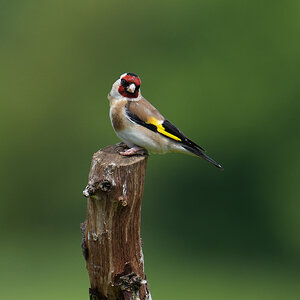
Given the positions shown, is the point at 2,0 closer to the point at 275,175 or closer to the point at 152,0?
the point at 152,0

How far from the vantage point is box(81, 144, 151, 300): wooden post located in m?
4.67

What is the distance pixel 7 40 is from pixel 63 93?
132cm

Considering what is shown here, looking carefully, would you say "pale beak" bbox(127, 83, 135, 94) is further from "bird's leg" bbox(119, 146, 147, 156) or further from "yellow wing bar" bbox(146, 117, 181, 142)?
"bird's leg" bbox(119, 146, 147, 156)

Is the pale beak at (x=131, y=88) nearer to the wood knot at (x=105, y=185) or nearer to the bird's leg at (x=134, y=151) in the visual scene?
the bird's leg at (x=134, y=151)

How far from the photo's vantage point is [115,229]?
4.76 m

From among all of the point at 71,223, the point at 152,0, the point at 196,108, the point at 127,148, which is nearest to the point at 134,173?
the point at 127,148

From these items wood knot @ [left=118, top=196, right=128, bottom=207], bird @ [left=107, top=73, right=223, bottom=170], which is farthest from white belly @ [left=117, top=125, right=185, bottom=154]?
wood knot @ [left=118, top=196, right=128, bottom=207]

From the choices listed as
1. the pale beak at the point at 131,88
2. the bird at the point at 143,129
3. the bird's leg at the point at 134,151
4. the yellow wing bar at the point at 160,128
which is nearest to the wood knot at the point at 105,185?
the bird's leg at the point at 134,151

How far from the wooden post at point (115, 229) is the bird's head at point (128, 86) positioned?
0.62 metres

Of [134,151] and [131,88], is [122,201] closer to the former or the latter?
[134,151]

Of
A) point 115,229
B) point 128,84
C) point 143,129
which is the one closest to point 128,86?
point 128,84

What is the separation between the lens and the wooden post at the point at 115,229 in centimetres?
467

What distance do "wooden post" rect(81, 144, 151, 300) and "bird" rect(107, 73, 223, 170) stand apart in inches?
12.9

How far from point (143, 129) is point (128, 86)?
0.34 metres
